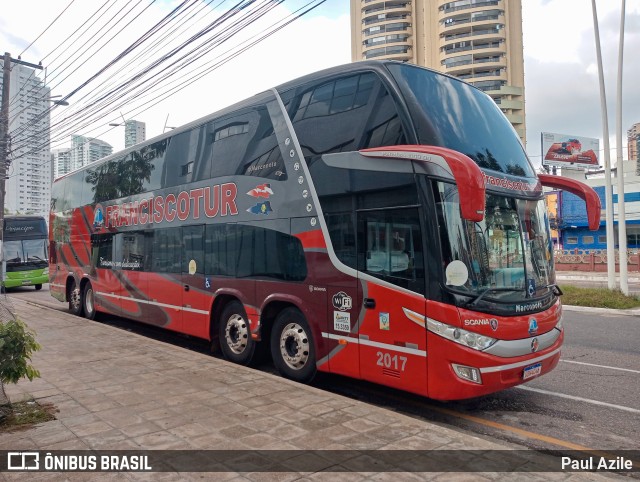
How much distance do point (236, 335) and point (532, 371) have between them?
4415mm

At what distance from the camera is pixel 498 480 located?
3.74 m

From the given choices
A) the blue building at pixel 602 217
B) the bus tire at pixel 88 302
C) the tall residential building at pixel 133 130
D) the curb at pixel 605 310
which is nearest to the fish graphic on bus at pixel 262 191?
the bus tire at pixel 88 302

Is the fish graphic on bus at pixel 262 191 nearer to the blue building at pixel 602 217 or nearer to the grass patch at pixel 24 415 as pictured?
the grass patch at pixel 24 415

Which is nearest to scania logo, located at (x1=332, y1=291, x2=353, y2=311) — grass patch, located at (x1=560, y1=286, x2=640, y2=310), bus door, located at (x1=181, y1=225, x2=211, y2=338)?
bus door, located at (x1=181, y1=225, x2=211, y2=338)

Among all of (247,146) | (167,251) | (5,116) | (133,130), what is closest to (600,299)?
(247,146)

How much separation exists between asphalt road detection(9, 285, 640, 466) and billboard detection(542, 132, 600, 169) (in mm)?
54366

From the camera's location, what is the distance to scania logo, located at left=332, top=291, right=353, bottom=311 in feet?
20.0

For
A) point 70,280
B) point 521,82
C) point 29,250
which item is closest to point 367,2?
point 521,82

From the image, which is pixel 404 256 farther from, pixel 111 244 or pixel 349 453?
pixel 111 244

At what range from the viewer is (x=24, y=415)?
5035 mm

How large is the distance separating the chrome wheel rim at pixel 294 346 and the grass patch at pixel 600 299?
12.7 meters

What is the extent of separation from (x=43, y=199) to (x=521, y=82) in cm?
6686

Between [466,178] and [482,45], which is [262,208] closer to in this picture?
[466,178]

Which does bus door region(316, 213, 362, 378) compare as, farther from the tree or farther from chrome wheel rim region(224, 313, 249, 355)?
the tree
